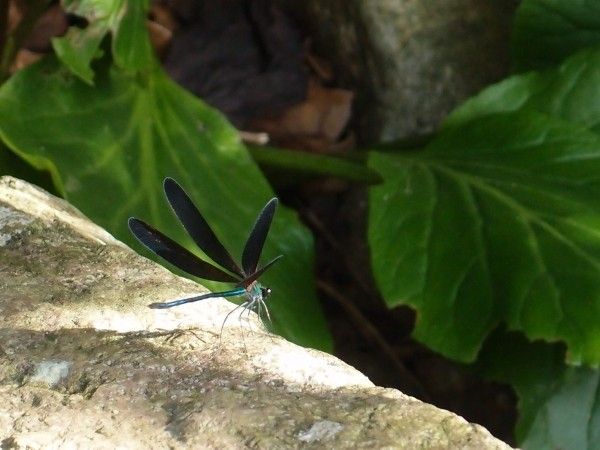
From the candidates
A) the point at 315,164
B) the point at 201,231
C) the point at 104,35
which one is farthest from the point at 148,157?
the point at 201,231

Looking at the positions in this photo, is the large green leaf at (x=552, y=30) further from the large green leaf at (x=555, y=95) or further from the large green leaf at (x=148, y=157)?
the large green leaf at (x=148, y=157)

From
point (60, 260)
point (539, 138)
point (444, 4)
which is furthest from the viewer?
point (444, 4)

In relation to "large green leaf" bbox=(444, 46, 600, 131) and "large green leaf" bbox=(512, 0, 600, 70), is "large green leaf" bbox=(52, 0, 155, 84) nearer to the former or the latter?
"large green leaf" bbox=(444, 46, 600, 131)

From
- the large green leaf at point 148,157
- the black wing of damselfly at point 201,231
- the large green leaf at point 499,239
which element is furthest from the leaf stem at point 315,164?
the black wing of damselfly at point 201,231

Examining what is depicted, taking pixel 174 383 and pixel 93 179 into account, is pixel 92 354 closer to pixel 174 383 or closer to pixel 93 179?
pixel 174 383

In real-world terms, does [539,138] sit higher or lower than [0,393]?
lower

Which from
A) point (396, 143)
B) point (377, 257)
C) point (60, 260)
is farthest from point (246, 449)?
point (396, 143)

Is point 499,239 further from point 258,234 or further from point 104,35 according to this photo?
point 104,35
